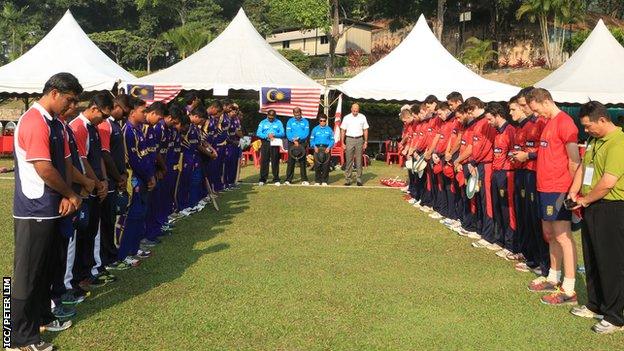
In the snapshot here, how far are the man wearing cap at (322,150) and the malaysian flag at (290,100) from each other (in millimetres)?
2094

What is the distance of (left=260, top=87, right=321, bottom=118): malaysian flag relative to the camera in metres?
17.1

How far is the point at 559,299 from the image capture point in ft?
18.2

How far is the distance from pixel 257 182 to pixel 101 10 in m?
51.6

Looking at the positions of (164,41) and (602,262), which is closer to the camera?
(602,262)

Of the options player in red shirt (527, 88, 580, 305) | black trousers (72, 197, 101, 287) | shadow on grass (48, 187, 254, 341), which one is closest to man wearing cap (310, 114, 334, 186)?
shadow on grass (48, 187, 254, 341)

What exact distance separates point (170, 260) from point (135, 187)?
100 cm

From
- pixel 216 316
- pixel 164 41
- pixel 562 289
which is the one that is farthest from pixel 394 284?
pixel 164 41

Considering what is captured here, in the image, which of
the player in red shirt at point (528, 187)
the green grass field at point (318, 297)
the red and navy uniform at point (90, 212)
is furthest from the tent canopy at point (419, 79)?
the red and navy uniform at point (90, 212)

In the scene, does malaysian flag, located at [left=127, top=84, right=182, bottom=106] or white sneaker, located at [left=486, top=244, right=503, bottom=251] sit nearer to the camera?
white sneaker, located at [left=486, top=244, right=503, bottom=251]

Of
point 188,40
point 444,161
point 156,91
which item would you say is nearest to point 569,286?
point 444,161

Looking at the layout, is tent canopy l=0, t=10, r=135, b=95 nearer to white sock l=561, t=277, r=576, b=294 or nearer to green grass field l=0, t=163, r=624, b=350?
green grass field l=0, t=163, r=624, b=350

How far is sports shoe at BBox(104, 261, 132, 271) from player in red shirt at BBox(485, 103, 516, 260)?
465 cm

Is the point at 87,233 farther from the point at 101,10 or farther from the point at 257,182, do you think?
the point at 101,10

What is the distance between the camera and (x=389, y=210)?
35.9 feet
